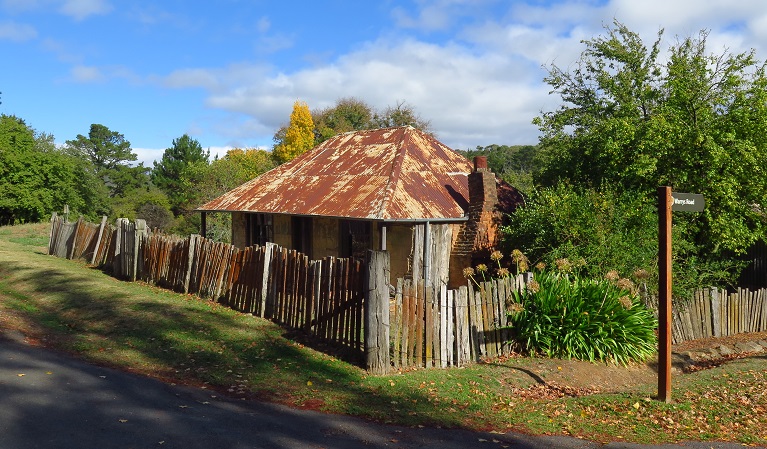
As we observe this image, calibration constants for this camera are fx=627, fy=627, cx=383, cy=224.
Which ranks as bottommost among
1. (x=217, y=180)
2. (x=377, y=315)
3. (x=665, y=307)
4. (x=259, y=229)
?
(x=377, y=315)

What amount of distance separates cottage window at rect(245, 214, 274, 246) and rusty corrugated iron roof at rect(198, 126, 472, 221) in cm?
59

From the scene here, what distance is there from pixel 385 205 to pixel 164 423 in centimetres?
979

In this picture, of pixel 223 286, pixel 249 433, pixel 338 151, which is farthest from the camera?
pixel 338 151

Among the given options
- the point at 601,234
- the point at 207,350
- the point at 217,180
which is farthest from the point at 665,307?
the point at 217,180

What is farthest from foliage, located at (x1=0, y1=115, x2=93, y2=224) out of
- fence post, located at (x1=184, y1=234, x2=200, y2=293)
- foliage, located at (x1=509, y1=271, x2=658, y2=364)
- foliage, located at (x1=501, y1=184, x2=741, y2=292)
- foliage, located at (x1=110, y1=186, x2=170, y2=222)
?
foliage, located at (x1=509, y1=271, x2=658, y2=364)

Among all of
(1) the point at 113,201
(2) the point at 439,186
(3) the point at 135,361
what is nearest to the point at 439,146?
(2) the point at 439,186

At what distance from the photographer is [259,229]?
68.1 ft

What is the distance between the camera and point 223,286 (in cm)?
1420

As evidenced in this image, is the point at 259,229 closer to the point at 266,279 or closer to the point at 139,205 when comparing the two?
the point at 266,279

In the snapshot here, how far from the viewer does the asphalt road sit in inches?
239

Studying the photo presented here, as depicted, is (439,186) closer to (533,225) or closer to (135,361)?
(533,225)

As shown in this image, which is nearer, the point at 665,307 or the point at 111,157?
the point at 665,307

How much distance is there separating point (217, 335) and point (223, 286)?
318 cm

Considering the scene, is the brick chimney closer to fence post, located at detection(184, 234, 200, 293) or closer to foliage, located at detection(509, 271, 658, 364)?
foliage, located at detection(509, 271, 658, 364)
